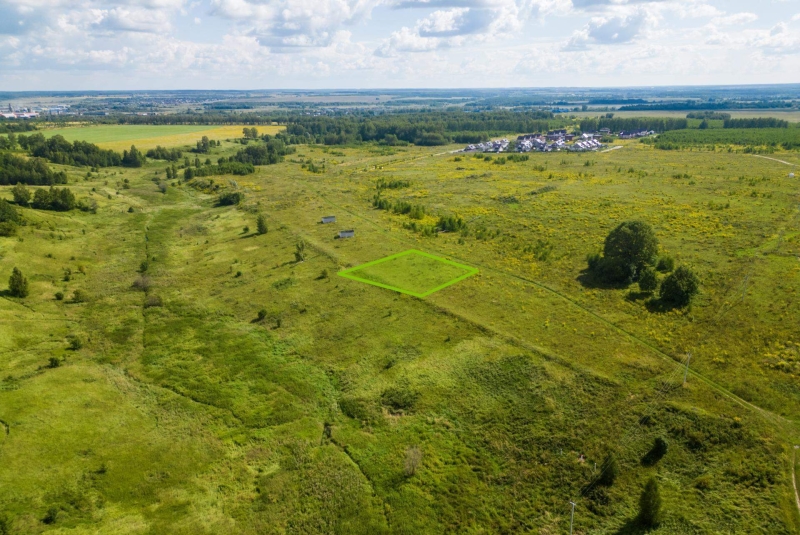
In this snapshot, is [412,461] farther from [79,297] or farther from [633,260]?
[79,297]

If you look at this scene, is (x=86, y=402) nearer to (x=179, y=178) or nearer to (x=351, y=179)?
(x=351, y=179)

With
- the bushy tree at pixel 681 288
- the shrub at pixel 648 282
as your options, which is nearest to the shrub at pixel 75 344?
the shrub at pixel 648 282

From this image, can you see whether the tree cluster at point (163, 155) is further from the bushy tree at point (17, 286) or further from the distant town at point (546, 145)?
the bushy tree at point (17, 286)

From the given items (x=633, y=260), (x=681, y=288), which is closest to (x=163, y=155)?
(x=633, y=260)

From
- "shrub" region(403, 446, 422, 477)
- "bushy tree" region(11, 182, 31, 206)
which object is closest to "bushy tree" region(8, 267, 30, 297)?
"bushy tree" region(11, 182, 31, 206)

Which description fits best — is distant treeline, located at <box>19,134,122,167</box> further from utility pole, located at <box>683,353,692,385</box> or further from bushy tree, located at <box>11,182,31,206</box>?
utility pole, located at <box>683,353,692,385</box>

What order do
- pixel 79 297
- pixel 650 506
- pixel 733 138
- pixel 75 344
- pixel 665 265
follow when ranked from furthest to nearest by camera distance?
pixel 733 138, pixel 665 265, pixel 79 297, pixel 75 344, pixel 650 506

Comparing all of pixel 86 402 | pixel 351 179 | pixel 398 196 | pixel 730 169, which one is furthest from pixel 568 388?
pixel 730 169
